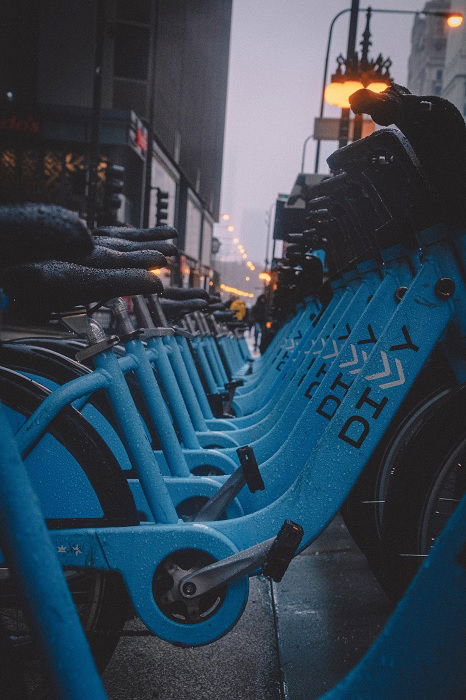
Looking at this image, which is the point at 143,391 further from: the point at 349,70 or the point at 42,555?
the point at 349,70

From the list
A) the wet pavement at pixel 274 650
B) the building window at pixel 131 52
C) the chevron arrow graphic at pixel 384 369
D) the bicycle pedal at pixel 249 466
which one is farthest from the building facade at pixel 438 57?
the chevron arrow graphic at pixel 384 369

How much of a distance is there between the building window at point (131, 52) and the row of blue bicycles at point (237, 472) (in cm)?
2538

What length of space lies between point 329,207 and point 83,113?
2294cm

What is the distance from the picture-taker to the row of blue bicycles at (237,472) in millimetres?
1094

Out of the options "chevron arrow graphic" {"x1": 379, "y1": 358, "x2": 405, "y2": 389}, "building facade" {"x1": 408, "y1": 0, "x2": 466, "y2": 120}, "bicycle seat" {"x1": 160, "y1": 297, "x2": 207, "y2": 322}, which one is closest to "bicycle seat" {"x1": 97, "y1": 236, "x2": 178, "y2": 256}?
"chevron arrow graphic" {"x1": 379, "y1": 358, "x2": 405, "y2": 389}

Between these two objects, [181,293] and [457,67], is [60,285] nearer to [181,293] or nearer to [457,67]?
[181,293]

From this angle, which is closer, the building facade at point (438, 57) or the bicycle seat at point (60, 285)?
the bicycle seat at point (60, 285)

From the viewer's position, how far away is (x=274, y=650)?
2377 millimetres

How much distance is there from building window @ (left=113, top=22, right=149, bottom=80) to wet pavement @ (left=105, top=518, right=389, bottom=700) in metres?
25.9

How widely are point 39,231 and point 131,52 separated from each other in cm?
2782

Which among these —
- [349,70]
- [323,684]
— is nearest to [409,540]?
[323,684]

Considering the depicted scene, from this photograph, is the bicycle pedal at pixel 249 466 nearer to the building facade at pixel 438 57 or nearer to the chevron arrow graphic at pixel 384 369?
the chevron arrow graphic at pixel 384 369

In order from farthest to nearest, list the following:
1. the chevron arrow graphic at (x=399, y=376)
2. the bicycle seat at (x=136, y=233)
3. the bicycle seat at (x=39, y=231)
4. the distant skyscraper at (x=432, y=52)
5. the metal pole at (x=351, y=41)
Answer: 1. the distant skyscraper at (x=432, y=52)
2. the metal pole at (x=351, y=41)
3. the bicycle seat at (x=136, y=233)
4. the chevron arrow graphic at (x=399, y=376)
5. the bicycle seat at (x=39, y=231)

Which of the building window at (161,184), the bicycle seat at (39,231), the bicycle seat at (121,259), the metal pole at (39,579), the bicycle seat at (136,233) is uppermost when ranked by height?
the bicycle seat at (39,231)
